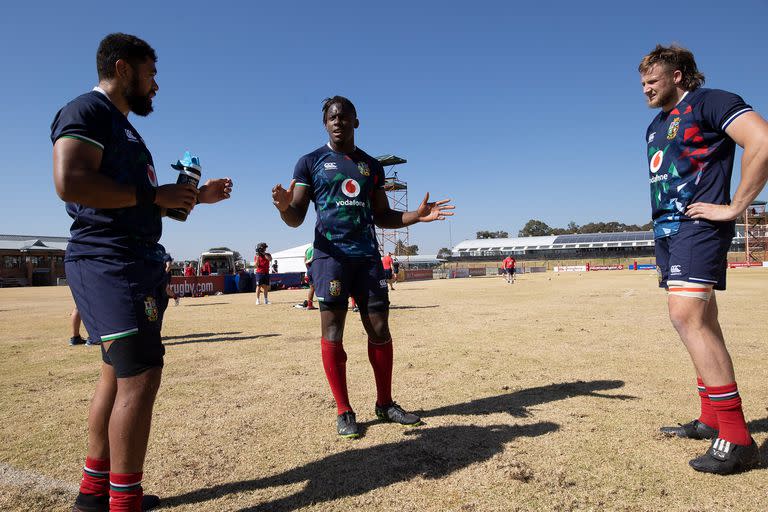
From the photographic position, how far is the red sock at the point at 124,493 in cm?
182

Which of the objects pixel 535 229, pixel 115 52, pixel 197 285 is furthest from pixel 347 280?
pixel 535 229

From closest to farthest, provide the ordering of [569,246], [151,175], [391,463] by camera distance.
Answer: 1. [151,175]
2. [391,463]
3. [569,246]

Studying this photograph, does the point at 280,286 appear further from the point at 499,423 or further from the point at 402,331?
the point at 499,423

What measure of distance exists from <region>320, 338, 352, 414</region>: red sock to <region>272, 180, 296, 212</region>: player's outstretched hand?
1.05m

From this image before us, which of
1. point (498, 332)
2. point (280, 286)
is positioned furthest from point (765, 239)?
point (498, 332)

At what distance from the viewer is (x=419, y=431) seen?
10.0ft

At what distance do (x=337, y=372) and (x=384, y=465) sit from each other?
35.0 inches

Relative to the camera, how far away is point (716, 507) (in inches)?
77.4

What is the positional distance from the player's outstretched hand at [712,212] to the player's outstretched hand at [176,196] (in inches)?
108

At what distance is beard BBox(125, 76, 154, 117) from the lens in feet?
7.17

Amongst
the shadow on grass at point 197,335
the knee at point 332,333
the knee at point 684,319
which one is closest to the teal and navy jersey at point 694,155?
the knee at point 684,319

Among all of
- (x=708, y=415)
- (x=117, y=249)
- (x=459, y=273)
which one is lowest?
(x=708, y=415)

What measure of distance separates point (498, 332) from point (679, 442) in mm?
4600

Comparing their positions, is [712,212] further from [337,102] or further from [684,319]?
[337,102]
